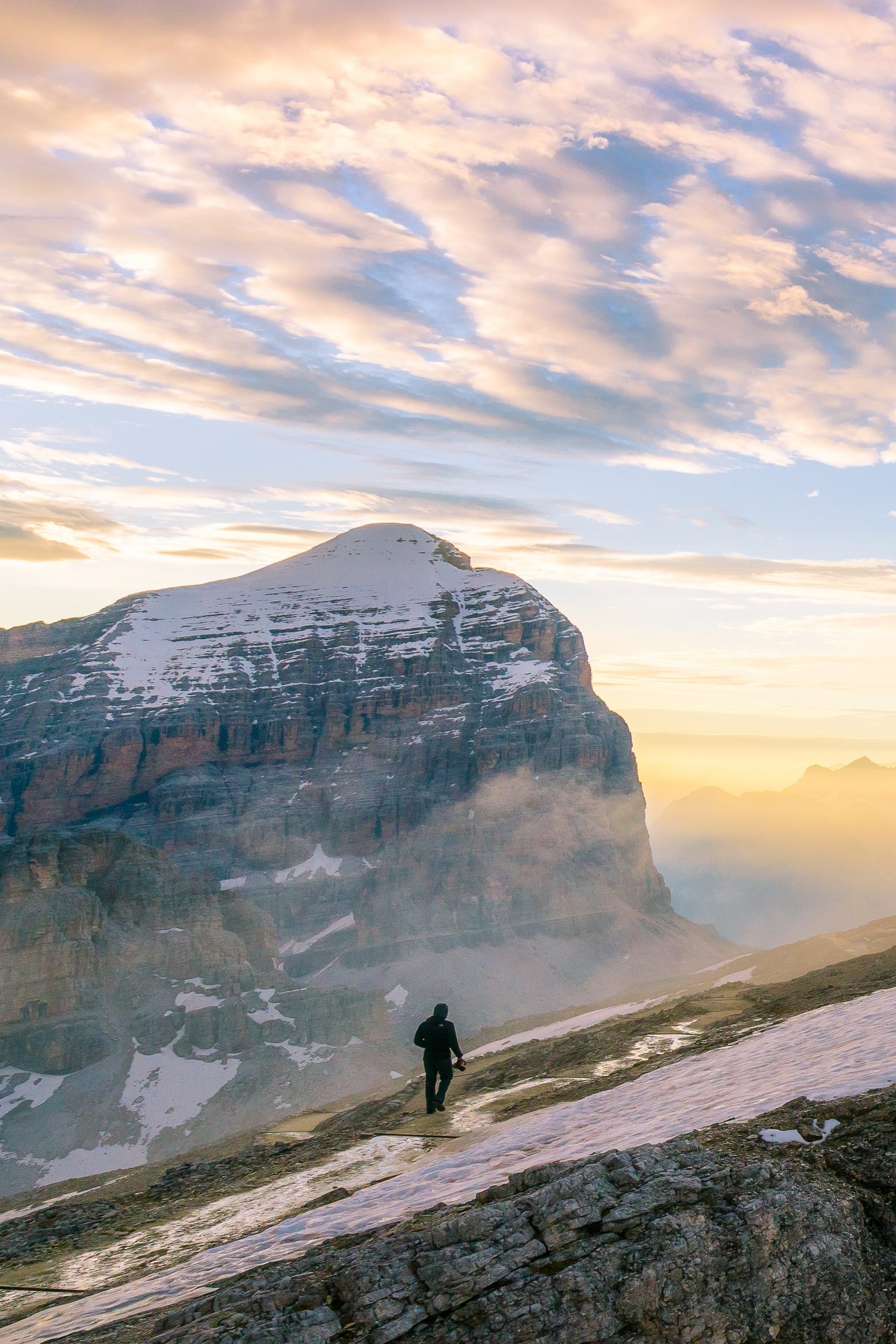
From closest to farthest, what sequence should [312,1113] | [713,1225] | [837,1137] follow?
[713,1225]
[837,1137]
[312,1113]

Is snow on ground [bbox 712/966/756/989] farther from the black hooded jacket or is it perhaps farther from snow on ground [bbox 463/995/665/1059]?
the black hooded jacket

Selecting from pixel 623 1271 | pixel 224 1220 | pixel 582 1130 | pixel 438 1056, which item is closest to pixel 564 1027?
pixel 438 1056

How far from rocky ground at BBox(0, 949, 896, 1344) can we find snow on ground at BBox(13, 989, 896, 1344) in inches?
50.5

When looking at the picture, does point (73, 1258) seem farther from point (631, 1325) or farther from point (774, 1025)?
point (774, 1025)

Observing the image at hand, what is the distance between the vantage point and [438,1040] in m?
24.0

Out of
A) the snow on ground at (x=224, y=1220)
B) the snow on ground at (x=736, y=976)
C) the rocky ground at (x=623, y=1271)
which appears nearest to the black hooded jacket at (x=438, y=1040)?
the snow on ground at (x=224, y=1220)

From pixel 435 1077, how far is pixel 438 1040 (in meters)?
0.85

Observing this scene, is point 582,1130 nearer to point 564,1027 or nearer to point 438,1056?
point 438,1056

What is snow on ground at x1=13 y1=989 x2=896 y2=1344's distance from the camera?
13836mm

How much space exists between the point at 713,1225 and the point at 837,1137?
2.55 metres

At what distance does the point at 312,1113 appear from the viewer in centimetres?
3328

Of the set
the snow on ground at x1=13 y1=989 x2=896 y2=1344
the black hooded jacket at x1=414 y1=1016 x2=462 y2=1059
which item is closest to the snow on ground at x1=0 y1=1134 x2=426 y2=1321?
the snow on ground at x1=13 y1=989 x2=896 y2=1344

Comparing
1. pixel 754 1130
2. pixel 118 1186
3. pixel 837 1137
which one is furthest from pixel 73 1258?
pixel 837 1137

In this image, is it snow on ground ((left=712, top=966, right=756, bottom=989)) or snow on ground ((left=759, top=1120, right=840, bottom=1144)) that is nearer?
snow on ground ((left=759, top=1120, right=840, bottom=1144))
